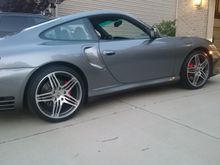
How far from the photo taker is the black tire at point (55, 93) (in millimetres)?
3979

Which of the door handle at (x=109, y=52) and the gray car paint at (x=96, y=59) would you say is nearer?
the gray car paint at (x=96, y=59)

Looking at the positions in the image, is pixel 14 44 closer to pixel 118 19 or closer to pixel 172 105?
pixel 118 19

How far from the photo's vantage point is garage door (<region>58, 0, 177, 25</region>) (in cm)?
1272

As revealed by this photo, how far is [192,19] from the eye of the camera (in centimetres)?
973

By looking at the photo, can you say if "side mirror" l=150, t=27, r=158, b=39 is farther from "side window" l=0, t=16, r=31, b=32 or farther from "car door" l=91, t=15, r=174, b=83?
"side window" l=0, t=16, r=31, b=32

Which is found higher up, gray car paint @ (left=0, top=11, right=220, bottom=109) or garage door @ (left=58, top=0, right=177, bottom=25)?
garage door @ (left=58, top=0, right=177, bottom=25)

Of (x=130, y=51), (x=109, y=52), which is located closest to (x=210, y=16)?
(x=130, y=51)

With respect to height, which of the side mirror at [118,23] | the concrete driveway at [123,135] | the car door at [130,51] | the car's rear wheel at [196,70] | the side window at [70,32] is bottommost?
the concrete driveway at [123,135]

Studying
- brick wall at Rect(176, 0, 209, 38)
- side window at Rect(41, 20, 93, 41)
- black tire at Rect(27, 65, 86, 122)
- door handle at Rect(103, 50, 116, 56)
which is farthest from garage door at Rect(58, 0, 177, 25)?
black tire at Rect(27, 65, 86, 122)

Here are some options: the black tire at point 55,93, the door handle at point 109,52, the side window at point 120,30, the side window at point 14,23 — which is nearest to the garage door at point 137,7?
the side window at point 14,23

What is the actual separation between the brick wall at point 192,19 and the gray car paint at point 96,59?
3978 millimetres

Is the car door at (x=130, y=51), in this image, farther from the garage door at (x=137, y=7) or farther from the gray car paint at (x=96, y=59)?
the garage door at (x=137, y=7)

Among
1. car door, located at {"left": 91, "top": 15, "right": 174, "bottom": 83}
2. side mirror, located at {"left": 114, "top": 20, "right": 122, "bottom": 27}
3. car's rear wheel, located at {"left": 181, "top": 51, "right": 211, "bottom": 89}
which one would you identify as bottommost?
car's rear wheel, located at {"left": 181, "top": 51, "right": 211, "bottom": 89}

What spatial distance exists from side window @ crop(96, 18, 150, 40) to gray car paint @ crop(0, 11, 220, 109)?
0.13 metres
